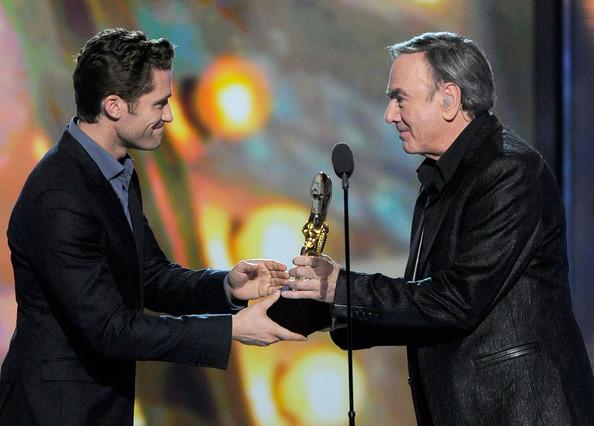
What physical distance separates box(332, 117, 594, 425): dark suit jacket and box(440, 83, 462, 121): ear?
0.48 feet

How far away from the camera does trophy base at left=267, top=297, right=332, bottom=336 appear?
2779 mm

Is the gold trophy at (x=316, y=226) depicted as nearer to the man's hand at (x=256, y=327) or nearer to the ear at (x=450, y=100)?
the man's hand at (x=256, y=327)

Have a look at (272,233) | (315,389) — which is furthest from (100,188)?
(315,389)

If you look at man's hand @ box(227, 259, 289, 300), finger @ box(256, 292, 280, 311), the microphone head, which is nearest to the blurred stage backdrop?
man's hand @ box(227, 259, 289, 300)

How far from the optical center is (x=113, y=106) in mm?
2652

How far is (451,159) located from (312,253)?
1.45 ft

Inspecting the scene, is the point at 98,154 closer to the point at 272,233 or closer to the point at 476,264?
the point at 476,264

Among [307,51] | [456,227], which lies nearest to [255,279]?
[456,227]

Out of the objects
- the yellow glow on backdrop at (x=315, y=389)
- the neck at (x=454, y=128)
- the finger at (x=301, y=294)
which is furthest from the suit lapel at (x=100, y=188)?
the yellow glow on backdrop at (x=315, y=389)

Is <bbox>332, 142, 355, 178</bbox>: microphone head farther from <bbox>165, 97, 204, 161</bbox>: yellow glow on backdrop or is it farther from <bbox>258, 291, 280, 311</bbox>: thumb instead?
<bbox>165, 97, 204, 161</bbox>: yellow glow on backdrop

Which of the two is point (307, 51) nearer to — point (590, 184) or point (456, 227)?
point (590, 184)

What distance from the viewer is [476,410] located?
2490 millimetres

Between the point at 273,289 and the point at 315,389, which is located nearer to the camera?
the point at 273,289

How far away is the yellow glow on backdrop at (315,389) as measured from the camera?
420 cm
